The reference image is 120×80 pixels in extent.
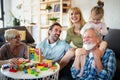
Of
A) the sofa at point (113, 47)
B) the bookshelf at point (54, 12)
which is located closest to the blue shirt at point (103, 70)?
the sofa at point (113, 47)

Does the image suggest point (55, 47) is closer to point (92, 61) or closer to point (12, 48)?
point (12, 48)

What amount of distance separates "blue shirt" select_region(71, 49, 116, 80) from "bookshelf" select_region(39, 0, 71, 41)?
269 centimetres

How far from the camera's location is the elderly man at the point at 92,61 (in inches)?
68.2

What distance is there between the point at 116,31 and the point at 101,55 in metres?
1.30

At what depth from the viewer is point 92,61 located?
178 cm

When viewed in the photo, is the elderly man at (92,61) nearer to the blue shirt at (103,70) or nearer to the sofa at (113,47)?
the blue shirt at (103,70)

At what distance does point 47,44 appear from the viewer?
7.76ft

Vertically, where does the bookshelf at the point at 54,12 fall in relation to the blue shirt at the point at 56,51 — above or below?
above

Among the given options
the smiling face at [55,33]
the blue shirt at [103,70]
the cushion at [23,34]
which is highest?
the smiling face at [55,33]

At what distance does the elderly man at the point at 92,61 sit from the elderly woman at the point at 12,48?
0.75 meters

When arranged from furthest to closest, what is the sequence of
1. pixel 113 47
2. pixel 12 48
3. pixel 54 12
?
pixel 54 12, pixel 113 47, pixel 12 48

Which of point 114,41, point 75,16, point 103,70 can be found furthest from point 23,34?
point 103,70

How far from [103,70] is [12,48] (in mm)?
1126

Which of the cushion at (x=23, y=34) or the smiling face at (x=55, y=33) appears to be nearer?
the smiling face at (x=55, y=33)
